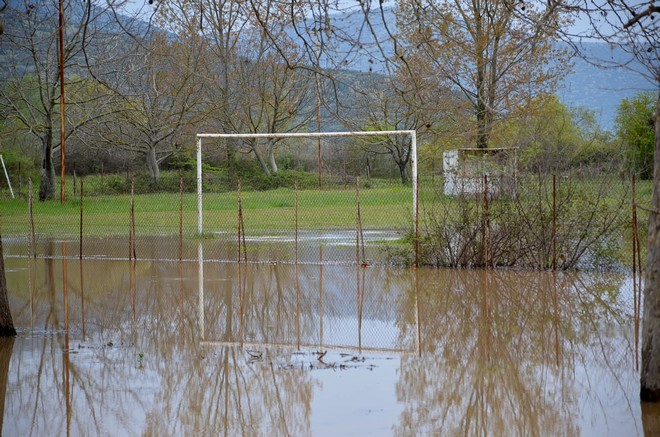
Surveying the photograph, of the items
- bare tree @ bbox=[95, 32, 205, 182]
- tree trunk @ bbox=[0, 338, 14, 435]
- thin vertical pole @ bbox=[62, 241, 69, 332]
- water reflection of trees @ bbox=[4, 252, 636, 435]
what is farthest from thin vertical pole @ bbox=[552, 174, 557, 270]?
bare tree @ bbox=[95, 32, 205, 182]

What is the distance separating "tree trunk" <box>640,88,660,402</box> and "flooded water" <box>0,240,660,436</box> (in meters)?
0.24

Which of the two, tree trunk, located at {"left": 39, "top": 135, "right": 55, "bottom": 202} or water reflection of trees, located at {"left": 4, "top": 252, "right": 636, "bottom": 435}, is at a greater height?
tree trunk, located at {"left": 39, "top": 135, "right": 55, "bottom": 202}

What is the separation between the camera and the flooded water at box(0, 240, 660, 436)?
305 inches

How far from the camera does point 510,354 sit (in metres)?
10.2

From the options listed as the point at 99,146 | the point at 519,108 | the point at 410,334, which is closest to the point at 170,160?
the point at 99,146

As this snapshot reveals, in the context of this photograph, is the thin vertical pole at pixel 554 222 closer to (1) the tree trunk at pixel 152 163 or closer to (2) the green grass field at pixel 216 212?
(2) the green grass field at pixel 216 212

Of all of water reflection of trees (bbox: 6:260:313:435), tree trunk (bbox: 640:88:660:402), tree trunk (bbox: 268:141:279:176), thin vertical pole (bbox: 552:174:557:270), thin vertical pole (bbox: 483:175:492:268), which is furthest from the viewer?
tree trunk (bbox: 268:141:279:176)

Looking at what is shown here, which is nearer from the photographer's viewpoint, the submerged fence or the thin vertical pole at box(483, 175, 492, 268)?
the submerged fence

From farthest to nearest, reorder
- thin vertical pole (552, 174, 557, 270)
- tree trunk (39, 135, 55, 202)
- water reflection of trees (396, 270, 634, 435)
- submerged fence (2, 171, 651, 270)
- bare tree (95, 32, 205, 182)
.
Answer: bare tree (95, 32, 205, 182) < tree trunk (39, 135, 55, 202) < submerged fence (2, 171, 651, 270) < thin vertical pole (552, 174, 557, 270) < water reflection of trees (396, 270, 634, 435)

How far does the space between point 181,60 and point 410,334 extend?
4004 cm

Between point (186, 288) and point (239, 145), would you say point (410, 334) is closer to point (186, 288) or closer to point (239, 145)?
point (186, 288)

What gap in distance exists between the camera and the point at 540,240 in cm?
1727

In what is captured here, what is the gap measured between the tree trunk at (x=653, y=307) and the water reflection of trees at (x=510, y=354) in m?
0.32

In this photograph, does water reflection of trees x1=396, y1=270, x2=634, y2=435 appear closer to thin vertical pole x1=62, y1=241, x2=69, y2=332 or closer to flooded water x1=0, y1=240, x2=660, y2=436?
flooded water x1=0, y1=240, x2=660, y2=436
